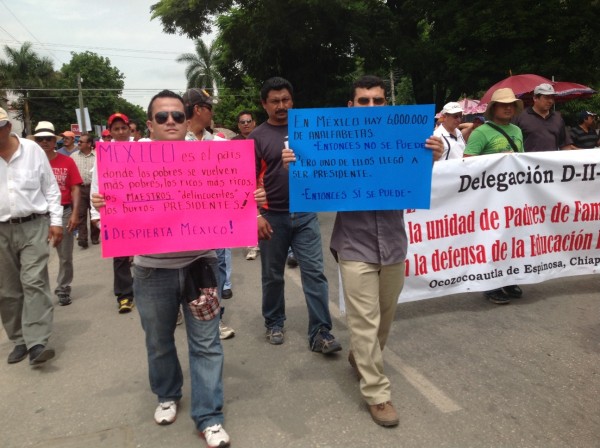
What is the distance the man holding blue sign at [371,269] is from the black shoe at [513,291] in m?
2.25

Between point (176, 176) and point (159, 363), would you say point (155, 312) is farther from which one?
point (176, 176)

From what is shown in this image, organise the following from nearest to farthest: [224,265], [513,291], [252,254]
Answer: [513,291] → [224,265] → [252,254]

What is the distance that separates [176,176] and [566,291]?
404 cm

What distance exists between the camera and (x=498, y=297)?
460 centimetres

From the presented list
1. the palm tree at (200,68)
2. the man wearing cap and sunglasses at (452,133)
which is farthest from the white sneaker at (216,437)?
the palm tree at (200,68)

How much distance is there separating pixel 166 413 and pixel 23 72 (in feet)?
200

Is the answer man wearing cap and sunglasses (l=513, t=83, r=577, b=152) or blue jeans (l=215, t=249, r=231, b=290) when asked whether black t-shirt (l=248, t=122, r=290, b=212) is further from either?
man wearing cap and sunglasses (l=513, t=83, r=577, b=152)

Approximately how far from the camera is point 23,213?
3.82 m

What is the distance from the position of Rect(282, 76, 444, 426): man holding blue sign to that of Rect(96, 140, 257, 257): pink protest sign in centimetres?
37

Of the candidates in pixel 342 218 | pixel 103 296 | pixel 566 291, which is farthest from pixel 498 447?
pixel 103 296

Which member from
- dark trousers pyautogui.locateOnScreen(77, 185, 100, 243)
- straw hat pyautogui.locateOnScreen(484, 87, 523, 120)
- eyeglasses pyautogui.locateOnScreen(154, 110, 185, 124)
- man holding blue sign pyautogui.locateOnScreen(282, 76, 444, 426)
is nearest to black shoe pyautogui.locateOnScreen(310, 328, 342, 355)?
man holding blue sign pyautogui.locateOnScreen(282, 76, 444, 426)

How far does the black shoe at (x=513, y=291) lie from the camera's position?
4.73 metres

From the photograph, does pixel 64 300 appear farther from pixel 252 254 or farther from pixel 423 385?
pixel 423 385

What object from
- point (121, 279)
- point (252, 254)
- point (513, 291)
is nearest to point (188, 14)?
point (252, 254)
